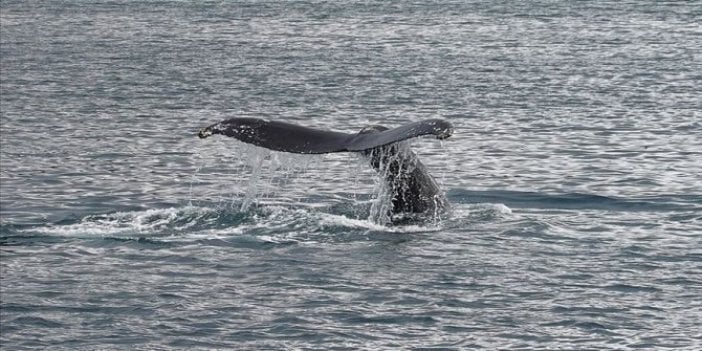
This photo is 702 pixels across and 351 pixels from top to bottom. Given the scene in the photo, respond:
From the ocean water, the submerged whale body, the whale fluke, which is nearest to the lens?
the ocean water

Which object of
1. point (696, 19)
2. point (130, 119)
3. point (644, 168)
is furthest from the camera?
point (696, 19)

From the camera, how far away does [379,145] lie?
1402cm

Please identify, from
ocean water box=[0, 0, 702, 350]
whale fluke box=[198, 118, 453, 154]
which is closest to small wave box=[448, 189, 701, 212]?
ocean water box=[0, 0, 702, 350]

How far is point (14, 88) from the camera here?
31.6 m

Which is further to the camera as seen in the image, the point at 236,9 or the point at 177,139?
the point at 236,9

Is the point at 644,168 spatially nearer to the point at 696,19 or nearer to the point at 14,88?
the point at 14,88

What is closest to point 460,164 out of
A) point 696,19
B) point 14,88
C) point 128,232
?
point 128,232

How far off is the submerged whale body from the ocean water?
0.29m

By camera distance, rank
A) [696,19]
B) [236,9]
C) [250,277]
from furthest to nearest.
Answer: [236,9] → [696,19] → [250,277]

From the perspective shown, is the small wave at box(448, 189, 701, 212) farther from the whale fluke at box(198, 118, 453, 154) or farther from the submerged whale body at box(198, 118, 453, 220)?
the whale fluke at box(198, 118, 453, 154)

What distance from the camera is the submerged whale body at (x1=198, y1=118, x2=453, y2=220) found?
46.2 ft

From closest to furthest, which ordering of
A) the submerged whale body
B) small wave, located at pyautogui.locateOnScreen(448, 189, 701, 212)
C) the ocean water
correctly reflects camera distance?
the ocean water
the submerged whale body
small wave, located at pyautogui.locateOnScreen(448, 189, 701, 212)

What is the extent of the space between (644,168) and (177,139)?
24.9 feet

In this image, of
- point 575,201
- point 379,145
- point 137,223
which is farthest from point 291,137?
point 575,201
